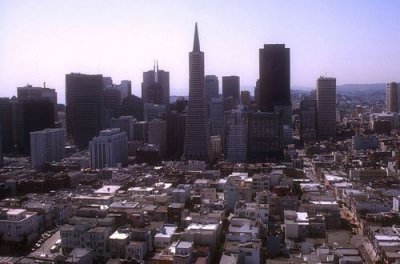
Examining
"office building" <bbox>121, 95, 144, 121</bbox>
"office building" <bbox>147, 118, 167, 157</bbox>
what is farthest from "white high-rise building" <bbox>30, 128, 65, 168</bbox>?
"office building" <bbox>121, 95, 144, 121</bbox>

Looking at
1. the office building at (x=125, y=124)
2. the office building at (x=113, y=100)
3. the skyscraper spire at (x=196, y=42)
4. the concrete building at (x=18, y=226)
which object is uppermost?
the skyscraper spire at (x=196, y=42)

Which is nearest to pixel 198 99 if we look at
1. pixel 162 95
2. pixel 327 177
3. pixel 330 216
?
pixel 327 177

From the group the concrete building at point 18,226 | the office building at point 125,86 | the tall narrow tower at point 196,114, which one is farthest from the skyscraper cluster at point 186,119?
the concrete building at point 18,226

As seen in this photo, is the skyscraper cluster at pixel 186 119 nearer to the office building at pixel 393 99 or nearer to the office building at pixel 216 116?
the office building at pixel 216 116

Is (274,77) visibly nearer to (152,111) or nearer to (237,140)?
(152,111)

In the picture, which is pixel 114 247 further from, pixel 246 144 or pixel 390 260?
pixel 246 144
